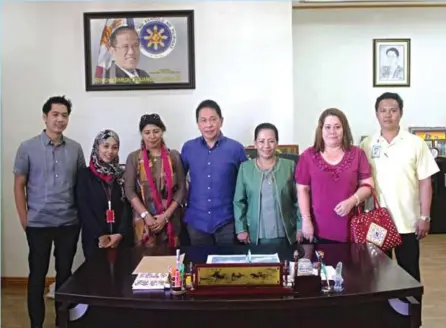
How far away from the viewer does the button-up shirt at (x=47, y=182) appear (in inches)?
113

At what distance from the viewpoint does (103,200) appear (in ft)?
9.26

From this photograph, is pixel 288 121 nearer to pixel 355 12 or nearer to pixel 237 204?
pixel 237 204

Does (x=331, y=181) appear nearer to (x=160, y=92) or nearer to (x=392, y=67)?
(x=160, y=92)

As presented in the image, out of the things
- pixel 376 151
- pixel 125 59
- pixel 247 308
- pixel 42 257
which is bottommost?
pixel 42 257

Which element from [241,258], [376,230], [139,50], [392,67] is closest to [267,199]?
[376,230]

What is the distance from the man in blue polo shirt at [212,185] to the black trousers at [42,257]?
0.72m

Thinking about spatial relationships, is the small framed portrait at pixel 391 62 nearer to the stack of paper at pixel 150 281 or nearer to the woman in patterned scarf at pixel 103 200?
the woman in patterned scarf at pixel 103 200

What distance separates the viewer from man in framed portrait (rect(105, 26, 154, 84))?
3775 mm

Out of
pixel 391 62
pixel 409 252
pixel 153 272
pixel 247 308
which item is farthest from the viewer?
pixel 391 62

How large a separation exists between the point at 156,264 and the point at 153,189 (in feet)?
2.79

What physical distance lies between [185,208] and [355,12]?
393cm

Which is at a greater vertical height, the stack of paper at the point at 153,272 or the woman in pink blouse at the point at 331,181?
the woman in pink blouse at the point at 331,181

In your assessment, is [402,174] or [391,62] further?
[391,62]

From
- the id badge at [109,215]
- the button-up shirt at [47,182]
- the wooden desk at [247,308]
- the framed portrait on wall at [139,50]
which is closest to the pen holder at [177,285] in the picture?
the wooden desk at [247,308]
